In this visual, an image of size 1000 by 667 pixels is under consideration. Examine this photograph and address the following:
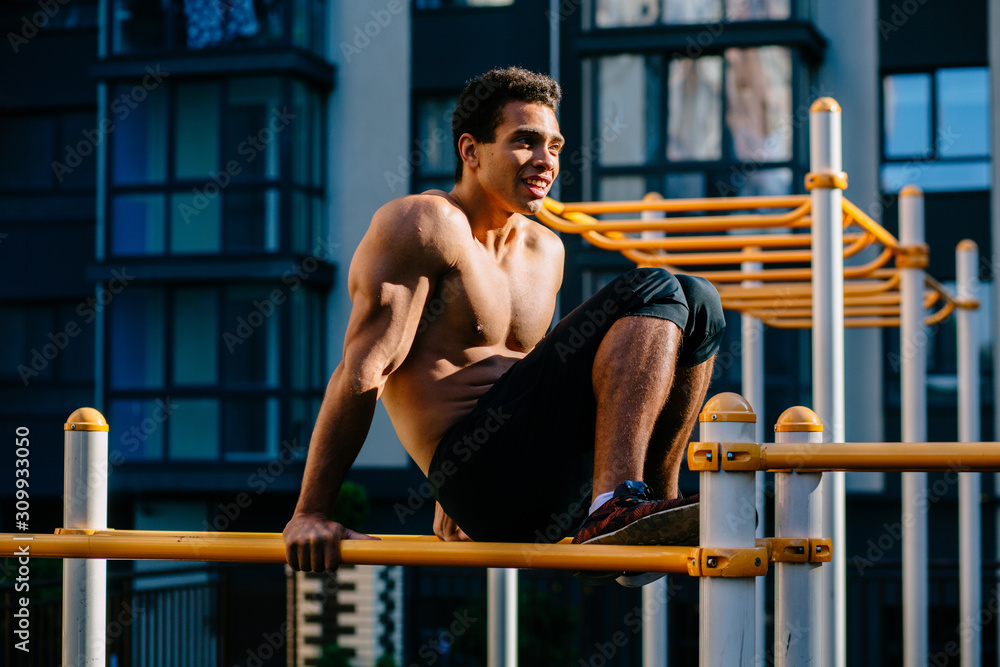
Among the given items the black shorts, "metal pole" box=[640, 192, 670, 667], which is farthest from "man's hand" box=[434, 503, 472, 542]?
"metal pole" box=[640, 192, 670, 667]

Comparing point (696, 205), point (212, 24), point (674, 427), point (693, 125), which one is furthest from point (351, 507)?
point (674, 427)

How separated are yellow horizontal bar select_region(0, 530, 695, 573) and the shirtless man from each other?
0.05m

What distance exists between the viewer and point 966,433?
6.10 meters

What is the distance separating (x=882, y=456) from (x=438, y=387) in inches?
39.4

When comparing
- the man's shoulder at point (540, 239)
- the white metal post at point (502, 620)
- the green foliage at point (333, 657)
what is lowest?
the green foliage at point (333, 657)

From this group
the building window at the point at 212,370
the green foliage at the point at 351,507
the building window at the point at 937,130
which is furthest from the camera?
the building window at the point at 212,370

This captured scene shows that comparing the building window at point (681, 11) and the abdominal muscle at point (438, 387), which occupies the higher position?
the building window at point (681, 11)

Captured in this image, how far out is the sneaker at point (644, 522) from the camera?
1.85 m

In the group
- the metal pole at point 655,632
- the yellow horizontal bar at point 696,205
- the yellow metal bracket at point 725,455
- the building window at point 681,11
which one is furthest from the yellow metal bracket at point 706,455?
the building window at point 681,11

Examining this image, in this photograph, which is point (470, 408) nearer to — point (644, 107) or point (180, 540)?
point (180, 540)

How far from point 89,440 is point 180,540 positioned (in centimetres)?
32

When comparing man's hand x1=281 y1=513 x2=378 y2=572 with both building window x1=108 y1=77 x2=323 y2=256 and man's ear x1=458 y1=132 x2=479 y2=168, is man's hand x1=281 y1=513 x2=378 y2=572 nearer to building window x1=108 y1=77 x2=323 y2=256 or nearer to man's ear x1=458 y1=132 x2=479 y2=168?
man's ear x1=458 y1=132 x2=479 y2=168

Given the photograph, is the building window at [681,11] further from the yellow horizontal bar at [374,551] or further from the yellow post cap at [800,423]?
the yellow horizontal bar at [374,551]

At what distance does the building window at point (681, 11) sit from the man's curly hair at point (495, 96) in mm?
9362
